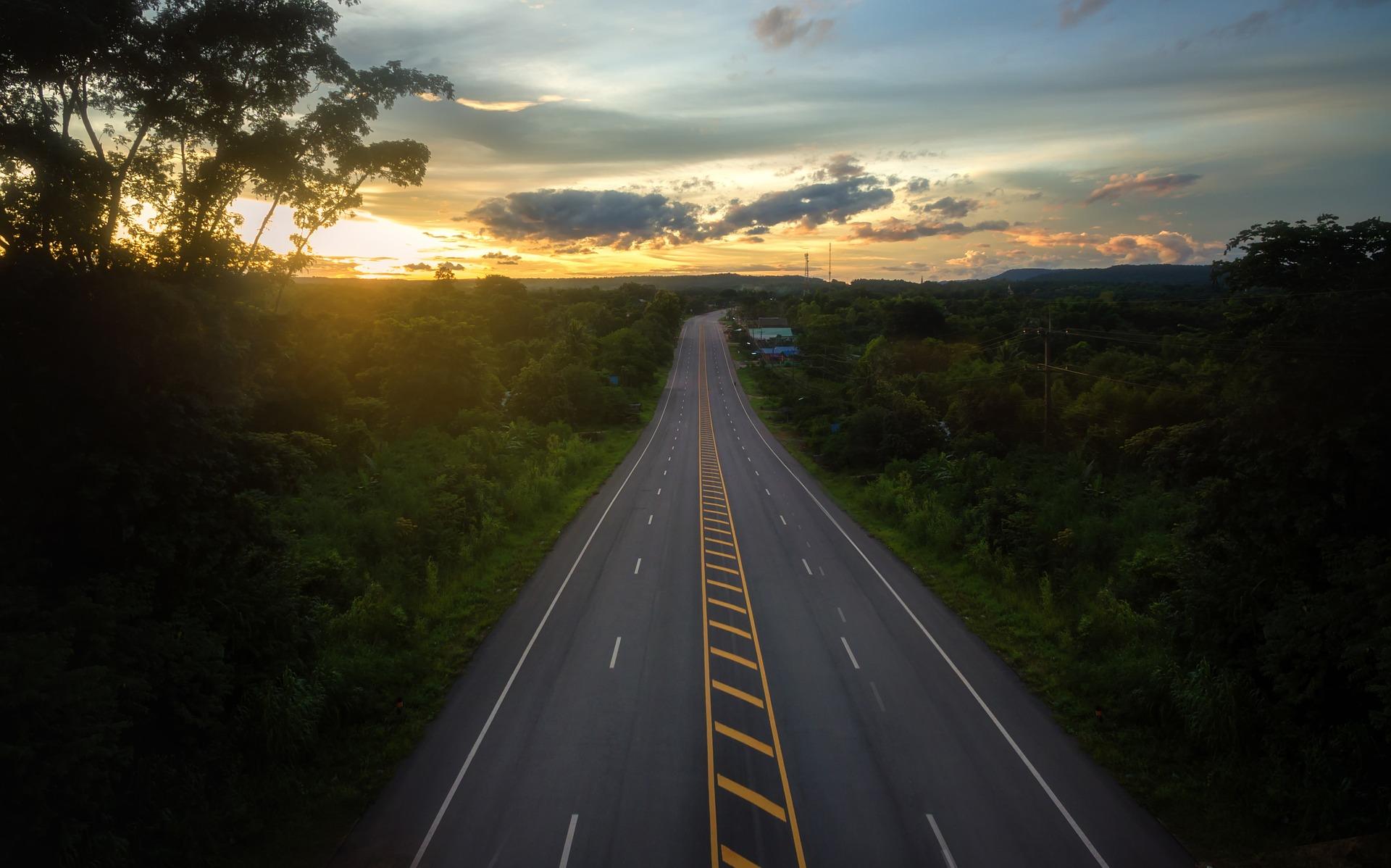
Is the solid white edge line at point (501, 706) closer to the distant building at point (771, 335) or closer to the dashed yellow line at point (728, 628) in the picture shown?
the dashed yellow line at point (728, 628)

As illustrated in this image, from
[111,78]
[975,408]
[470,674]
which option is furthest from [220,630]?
[975,408]

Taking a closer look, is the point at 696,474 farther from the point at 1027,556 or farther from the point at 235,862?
the point at 235,862

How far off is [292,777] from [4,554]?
6.49m

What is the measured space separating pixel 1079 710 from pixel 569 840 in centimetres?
1238

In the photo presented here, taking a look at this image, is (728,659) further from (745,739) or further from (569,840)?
(569,840)

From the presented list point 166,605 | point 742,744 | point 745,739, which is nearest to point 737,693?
point 745,739

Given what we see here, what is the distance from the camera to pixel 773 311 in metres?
198

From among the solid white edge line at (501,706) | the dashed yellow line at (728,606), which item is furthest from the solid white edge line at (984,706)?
the solid white edge line at (501,706)

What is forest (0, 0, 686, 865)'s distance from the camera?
1047cm

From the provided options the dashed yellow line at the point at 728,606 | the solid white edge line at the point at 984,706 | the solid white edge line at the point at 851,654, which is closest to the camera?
the solid white edge line at the point at 984,706

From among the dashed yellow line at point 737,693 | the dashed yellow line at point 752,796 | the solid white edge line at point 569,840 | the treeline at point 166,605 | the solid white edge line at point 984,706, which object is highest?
the treeline at point 166,605

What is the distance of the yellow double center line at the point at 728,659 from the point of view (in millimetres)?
13227

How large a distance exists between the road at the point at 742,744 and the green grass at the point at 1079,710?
501 millimetres

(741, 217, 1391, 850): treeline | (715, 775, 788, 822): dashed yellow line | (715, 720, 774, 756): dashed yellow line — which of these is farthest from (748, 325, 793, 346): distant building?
(715, 775, 788, 822): dashed yellow line
